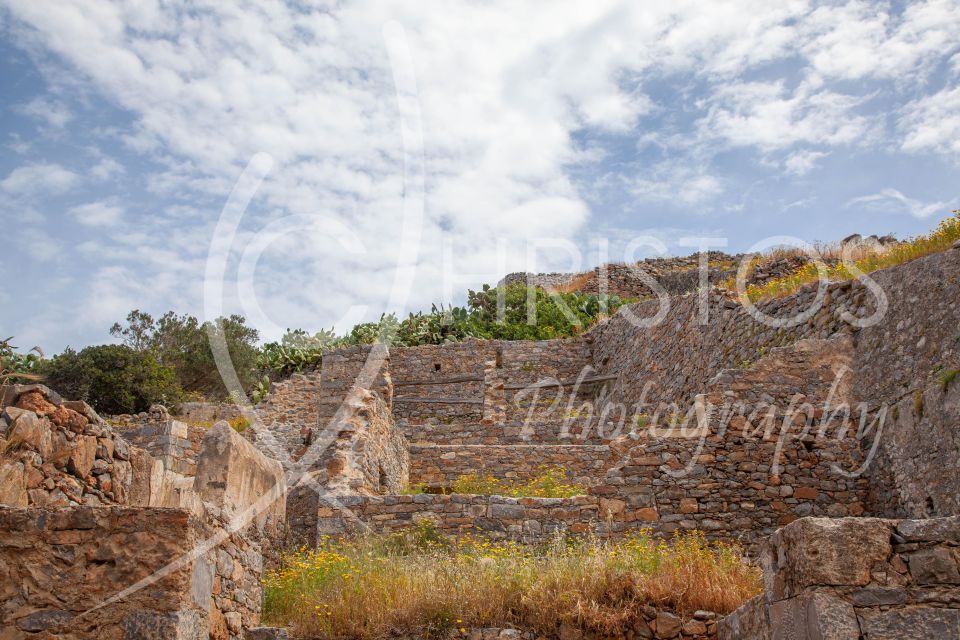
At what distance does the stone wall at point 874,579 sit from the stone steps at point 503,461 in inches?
334

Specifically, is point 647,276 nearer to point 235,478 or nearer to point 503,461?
point 503,461

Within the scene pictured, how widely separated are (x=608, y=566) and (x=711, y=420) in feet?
12.1

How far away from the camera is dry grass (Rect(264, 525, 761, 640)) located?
23.1 feet

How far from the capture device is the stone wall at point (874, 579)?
15.3 ft

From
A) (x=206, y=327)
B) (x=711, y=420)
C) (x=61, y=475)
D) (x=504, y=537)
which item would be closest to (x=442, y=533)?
(x=504, y=537)

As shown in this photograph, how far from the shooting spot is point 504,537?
10.1 metres

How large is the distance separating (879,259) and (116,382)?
1970cm

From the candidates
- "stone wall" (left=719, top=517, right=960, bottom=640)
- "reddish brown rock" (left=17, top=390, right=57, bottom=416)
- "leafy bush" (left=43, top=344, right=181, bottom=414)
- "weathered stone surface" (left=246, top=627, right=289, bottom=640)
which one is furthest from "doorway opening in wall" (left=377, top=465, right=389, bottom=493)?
"leafy bush" (left=43, top=344, right=181, bottom=414)

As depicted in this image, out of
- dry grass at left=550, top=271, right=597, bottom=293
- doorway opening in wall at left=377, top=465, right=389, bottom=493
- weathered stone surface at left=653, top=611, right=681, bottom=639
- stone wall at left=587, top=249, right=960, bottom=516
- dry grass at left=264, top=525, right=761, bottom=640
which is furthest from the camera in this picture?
dry grass at left=550, top=271, right=597, bottom=293

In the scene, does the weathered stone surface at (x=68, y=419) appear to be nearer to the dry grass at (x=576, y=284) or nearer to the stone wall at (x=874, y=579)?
the stone wall at (x=874, y=579)

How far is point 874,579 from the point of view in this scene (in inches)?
188

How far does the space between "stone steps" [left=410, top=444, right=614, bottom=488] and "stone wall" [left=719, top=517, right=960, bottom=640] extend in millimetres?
8492

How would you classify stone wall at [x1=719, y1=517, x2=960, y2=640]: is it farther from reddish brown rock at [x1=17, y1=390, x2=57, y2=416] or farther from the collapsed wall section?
reddish brown rock at [x1=17, y1=390, x2=57, y2=416]

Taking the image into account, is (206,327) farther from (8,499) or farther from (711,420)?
(8,499)
